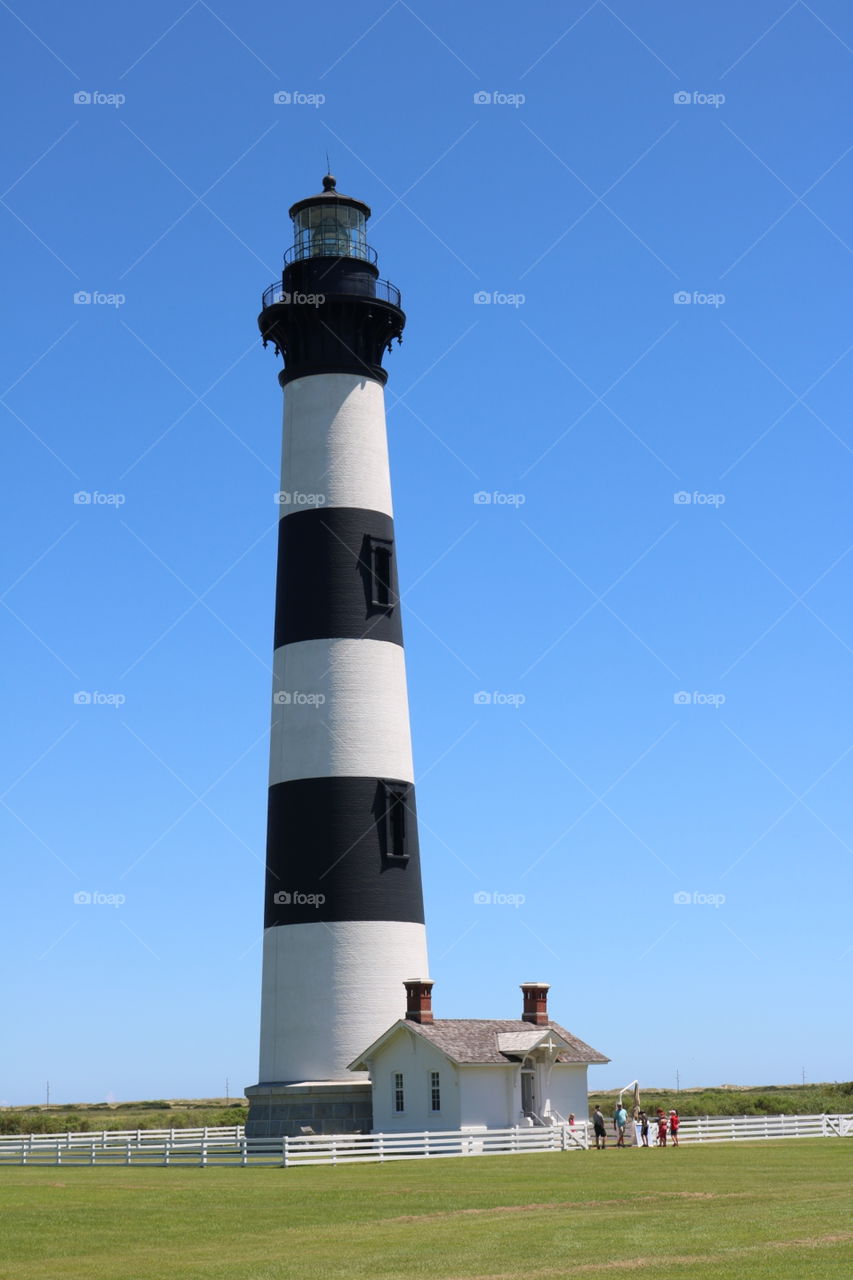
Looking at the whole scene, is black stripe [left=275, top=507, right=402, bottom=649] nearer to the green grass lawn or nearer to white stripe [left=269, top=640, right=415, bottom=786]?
white stripe [left=269, top=640, right=415, bottom=786]

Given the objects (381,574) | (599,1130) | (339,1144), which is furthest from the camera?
(381,574)

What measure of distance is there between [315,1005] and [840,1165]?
44.4ft

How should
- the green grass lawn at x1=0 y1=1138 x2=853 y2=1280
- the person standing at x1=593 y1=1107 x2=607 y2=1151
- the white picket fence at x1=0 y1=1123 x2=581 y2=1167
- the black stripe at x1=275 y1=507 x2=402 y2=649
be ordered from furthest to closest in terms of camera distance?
the black stripe at x1=275 y1=507 x2=402 y2=649, the person standing at x1=593 y1=1107 x2=607 y2=1151, the white picket fence at x1=0 y1=1123 x2=581 y2=1167, the green grass lawn at x1=0 y1=1138 x2=853 y2=1280

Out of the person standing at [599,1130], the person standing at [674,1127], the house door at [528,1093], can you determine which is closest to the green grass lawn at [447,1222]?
the person standing at [599,1130]

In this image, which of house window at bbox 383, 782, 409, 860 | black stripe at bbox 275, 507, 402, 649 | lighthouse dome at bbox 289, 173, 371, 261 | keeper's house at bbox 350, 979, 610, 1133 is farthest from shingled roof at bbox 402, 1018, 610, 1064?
lighthouse dome at bbox 289, 173, 371, 261

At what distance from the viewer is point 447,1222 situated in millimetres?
21297

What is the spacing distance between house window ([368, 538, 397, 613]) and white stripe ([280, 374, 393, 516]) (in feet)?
3.46

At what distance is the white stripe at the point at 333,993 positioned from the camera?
37750 mm

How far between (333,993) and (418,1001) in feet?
7.21

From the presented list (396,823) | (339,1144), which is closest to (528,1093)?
(339,1144)

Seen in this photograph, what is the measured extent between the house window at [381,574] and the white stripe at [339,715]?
1.13 meters

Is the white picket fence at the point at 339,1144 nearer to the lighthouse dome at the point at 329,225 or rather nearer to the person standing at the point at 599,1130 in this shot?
the person standing at the point at 599,1130

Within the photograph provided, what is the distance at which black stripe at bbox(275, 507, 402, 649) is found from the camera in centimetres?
3934

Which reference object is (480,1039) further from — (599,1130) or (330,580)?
(330,580)
